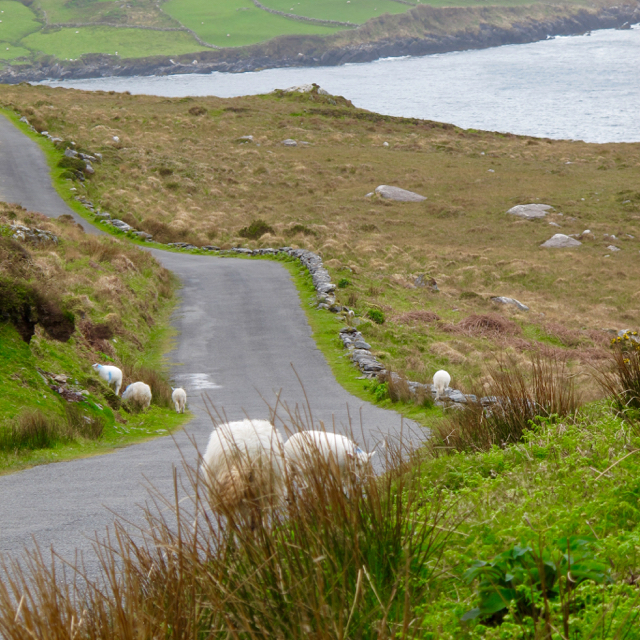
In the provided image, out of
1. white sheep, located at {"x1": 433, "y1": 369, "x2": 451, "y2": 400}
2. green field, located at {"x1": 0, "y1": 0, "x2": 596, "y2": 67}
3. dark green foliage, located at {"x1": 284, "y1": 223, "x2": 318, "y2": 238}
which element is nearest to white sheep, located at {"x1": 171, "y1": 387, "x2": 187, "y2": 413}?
white sheep, located at {"x1": 433, "y1": 369, "x2": 451, "y2": 400}

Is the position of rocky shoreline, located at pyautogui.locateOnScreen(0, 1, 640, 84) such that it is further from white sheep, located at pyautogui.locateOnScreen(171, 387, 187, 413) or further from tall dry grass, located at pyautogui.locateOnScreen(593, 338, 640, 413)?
tall dry grass, located at pyautogui.locateOnScreen(593, 338, 640, 413)

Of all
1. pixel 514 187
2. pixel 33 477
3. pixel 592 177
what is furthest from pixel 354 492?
pixel 592 177

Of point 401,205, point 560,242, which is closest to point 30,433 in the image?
point 560,242

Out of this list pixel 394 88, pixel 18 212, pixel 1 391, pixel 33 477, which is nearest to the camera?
pixel 33 477

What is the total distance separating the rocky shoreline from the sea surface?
32.1 ft

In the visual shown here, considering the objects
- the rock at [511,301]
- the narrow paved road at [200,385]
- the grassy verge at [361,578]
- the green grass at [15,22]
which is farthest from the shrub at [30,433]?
the green grass at [15,22]

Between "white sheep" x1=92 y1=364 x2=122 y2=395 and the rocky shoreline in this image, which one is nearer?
"white sheep" x1=92 y1=364 x2=122 y2=395

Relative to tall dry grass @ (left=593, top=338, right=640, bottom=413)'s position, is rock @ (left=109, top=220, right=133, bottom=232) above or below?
above

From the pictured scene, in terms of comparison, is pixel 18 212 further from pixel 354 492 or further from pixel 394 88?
pixel 394 88

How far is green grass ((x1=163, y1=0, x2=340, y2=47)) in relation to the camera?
581 feet

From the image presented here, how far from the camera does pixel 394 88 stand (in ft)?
372

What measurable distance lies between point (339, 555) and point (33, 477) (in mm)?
5936

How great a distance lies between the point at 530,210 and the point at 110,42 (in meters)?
158

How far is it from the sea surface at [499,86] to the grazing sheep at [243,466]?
70360 millimetres
